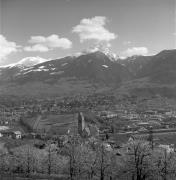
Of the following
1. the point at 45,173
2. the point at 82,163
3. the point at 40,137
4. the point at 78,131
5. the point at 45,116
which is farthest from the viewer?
the point at 45,116

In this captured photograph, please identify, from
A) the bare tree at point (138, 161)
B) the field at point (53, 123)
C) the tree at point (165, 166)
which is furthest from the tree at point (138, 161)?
the field at point (53, 123)

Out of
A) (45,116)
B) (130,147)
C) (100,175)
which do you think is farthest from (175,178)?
(45,116)

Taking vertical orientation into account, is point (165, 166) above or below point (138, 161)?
below

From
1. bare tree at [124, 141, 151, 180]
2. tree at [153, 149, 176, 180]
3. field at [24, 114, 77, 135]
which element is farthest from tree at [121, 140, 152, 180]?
field at [24, 114, 77, 135]

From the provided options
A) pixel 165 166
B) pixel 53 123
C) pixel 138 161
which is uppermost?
pixel 53 123

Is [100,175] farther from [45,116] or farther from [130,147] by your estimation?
[45,116]

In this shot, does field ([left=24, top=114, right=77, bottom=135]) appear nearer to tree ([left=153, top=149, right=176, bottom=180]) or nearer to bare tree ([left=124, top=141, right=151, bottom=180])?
bare tree ([left=124, top=141, right=151, bottom=180])

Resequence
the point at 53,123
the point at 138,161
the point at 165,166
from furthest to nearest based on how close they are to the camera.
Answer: the point at 53,123
the point at 165,166
the point at 138,161

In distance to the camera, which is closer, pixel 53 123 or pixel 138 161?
pixel 138 161

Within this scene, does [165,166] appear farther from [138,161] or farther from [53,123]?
[53,123]

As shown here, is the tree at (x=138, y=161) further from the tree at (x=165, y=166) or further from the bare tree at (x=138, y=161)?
the tree at (x=165, y=166)

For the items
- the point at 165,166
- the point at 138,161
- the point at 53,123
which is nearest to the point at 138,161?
the point at 138,161
